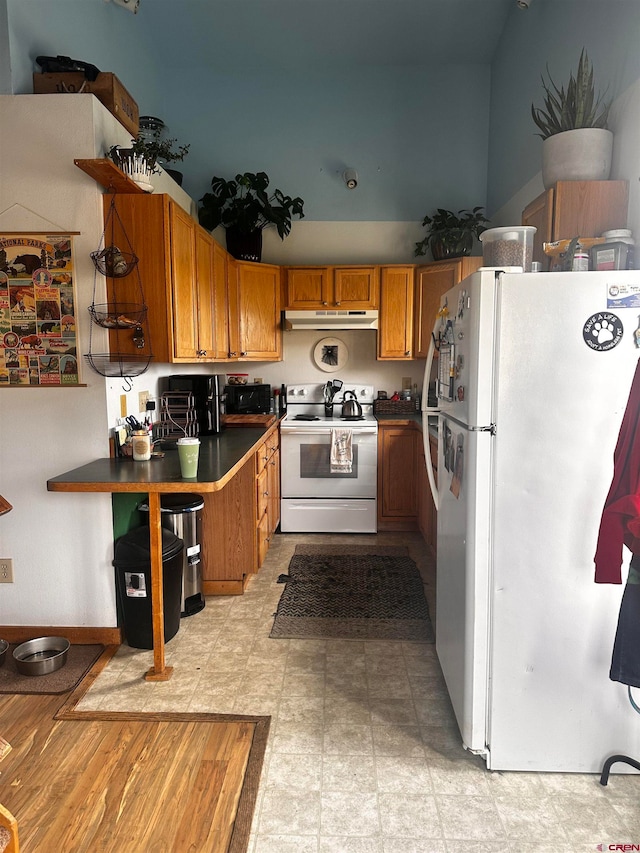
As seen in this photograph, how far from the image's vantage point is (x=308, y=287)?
175 inches

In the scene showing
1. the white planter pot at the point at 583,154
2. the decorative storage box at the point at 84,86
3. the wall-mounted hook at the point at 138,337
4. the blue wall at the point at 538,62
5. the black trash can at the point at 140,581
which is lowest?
the black trash can at the point at 140,581

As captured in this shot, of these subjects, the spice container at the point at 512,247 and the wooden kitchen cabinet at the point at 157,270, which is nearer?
the spice container at the point at 512,247

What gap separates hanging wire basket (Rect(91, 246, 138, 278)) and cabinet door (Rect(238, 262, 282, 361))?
1677 mm

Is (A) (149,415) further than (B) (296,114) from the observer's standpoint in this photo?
No

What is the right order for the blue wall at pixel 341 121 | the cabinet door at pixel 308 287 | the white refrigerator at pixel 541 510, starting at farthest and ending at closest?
the cabinet door at pixel 308 287 → the blue wall at pixel 341 121 → the white refrigerator at pixel 541 510

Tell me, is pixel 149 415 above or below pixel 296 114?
below

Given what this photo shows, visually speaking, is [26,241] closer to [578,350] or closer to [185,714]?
[185,714]

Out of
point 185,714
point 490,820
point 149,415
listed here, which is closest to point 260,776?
point 185,714

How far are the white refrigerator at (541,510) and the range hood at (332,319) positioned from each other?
8.20 feet

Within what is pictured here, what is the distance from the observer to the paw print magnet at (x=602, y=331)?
5.47 feet

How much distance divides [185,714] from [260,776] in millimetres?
453

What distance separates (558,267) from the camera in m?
2.21

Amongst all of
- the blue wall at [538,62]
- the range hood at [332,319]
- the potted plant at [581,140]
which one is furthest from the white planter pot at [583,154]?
the range hood at [332,319]

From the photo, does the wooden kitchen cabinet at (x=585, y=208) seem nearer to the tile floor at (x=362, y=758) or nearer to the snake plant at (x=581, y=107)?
the snake plant at (x=581, y=107)
